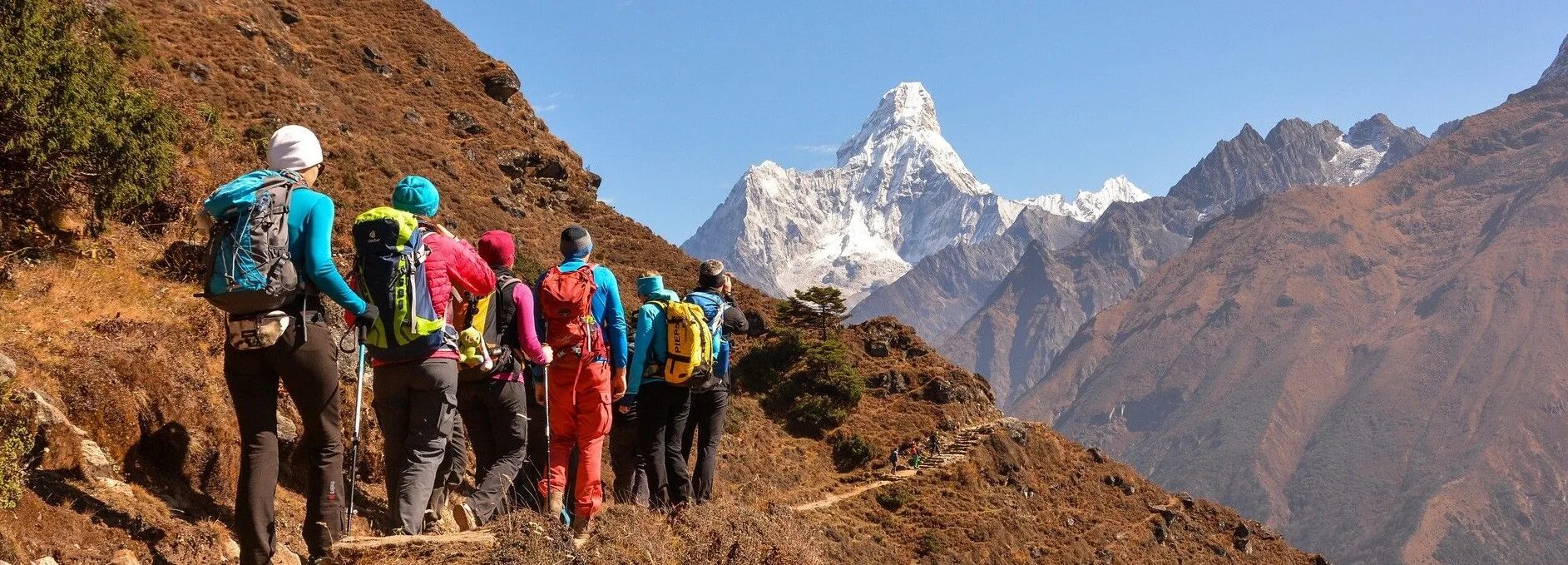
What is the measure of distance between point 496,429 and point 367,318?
5.31 ft

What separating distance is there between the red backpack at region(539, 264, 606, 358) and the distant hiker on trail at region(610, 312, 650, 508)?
529mm

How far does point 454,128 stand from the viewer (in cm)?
4253

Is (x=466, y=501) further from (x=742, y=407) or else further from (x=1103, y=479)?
(x=1103, y=479)

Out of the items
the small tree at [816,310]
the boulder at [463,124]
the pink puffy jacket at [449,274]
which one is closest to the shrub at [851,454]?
the small tree at [816,310]

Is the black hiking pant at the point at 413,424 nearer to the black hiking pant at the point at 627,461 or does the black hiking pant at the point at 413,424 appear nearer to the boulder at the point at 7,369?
the black hiking pant at the point at 627,461

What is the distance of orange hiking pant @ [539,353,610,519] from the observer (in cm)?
663

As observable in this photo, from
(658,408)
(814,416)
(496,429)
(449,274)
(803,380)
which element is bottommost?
(496,429)

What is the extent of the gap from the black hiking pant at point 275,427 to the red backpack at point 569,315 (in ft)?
5.74

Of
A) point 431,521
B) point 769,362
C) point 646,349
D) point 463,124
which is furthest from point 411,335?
point 463,124

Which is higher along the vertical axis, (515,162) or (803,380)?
(515,162)

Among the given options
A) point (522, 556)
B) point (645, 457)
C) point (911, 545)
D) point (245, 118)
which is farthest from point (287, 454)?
point (245, 118)

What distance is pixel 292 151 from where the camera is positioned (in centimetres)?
536

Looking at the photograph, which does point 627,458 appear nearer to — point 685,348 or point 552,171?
point 685,348

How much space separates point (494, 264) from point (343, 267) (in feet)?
23.7
